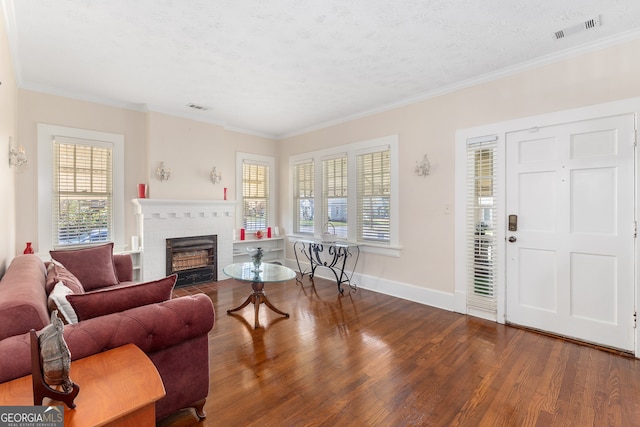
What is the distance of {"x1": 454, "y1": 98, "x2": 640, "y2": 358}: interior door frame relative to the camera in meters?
2.63

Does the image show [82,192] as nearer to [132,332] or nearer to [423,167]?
[132,332]

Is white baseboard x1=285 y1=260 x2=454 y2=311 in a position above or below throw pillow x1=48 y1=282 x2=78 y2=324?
below

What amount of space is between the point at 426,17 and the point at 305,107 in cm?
240

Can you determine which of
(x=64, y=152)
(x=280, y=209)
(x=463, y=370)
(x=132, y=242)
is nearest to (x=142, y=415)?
(x=463, y=370)

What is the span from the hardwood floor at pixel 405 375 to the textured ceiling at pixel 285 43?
9.29 feet

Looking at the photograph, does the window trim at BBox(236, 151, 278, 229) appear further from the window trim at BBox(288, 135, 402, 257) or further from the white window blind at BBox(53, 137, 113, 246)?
the white window blind at BBox(53, 137, 113, 246)

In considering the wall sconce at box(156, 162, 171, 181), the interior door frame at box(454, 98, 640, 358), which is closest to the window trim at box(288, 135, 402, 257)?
the interior door frame at box(454, 98, 640, 358)

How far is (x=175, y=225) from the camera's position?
4.75 metres

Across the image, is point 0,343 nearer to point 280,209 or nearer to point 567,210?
point 567,210

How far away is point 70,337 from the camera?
4.48ft

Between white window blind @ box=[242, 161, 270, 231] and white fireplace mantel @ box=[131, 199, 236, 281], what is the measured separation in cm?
49

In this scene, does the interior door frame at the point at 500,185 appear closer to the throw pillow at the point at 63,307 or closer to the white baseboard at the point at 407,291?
the white baseboard at the point at 407,291

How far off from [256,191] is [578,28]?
509cm

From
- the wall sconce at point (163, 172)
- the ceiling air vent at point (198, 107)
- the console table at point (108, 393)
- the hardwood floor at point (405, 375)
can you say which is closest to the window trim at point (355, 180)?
the hardwood floor at point (405, 375)
